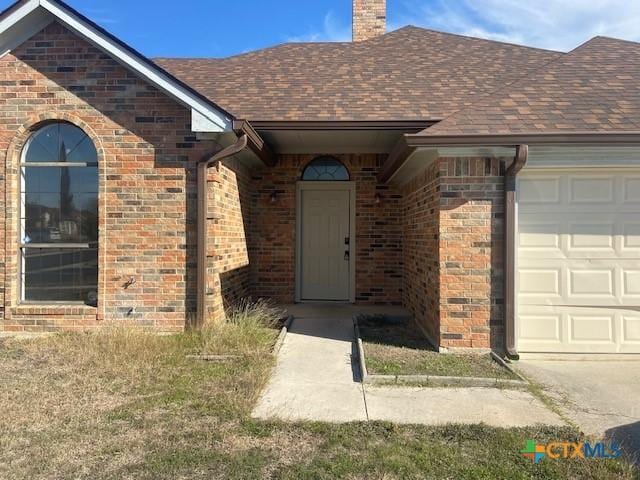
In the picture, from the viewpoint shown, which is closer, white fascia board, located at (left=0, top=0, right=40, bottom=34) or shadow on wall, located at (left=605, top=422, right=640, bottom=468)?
shadow on wall, located at (left=605, top=422, right=640, bottom=468)

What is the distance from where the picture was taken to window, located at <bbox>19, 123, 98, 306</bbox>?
6238 mm

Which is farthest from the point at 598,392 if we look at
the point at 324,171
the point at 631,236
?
the point at 324,171

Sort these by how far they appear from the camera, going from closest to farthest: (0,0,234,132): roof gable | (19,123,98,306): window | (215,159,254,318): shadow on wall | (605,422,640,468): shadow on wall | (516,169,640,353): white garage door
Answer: (605,422,640,468): shadow on wall → (516,169,640,353): white garage door → (0,0,234,132): roof gable → (19,123,98,306): window → (215,159,254,318): shadow on wall

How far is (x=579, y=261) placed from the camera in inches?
212

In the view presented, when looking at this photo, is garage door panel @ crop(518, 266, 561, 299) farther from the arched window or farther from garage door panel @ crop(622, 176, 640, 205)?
the arched window

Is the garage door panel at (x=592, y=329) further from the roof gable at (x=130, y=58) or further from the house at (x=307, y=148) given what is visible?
the roof gable at (x=130, y=58)

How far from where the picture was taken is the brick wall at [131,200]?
6.06 metres

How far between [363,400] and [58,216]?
5.28 meters

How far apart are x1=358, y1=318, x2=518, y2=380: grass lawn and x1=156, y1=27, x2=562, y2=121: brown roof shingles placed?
347 centimetres

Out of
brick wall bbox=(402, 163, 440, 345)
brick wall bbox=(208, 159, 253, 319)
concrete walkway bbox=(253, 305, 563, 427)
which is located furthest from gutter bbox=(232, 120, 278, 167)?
concrete walkway bbox=(253, 305, 563, 427)

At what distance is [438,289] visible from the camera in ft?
17.9

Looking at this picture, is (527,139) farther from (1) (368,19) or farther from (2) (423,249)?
(1) (368,19)

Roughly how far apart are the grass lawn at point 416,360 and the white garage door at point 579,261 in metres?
0.92

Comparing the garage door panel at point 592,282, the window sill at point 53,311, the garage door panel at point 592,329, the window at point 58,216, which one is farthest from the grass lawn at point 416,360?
the window at point 58,216
